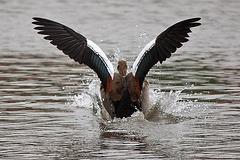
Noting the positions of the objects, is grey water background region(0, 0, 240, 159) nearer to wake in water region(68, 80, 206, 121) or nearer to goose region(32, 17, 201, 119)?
wake in water region(68, 80, 206, 121)

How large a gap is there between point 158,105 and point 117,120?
0.97 metres

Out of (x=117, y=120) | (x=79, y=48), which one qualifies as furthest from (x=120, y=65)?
(x=117, y=120)

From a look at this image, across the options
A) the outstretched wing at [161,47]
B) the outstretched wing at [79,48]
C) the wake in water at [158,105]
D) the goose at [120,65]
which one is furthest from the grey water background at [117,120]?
the outstretched wing at [161,47]

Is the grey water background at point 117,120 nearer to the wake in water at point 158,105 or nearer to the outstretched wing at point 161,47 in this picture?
the wake in water at point 158,105

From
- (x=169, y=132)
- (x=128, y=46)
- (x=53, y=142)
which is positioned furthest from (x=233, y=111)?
(x=128, y=46)

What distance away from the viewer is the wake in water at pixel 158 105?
437 inches

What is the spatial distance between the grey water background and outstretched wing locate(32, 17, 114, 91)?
82cm

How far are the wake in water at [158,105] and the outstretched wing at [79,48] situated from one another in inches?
29.7

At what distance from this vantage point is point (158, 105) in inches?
450

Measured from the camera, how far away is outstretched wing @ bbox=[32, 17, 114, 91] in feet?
35.0

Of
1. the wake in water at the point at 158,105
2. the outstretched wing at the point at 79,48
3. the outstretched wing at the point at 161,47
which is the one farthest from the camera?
the wake in water at the point at 158,105

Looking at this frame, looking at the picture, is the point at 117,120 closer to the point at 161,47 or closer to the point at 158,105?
the point at 158,105

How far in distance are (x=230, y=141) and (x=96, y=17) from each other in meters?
18.1

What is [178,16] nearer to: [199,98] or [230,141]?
[199,98]
